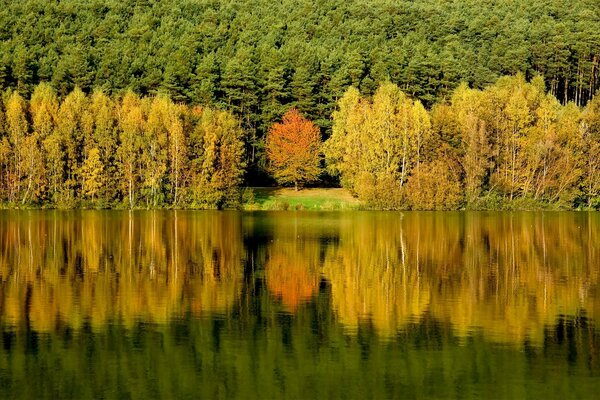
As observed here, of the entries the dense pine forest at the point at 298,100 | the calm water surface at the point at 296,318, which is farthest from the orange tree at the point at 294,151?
the calm water surface at the point at 296,318

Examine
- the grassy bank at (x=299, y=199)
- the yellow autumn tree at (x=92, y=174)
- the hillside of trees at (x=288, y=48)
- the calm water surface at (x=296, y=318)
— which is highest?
the hillside of trees at (x=288, y=48)

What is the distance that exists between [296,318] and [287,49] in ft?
301

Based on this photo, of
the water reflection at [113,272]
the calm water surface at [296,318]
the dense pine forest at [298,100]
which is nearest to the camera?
the calm water surface at [296,318]

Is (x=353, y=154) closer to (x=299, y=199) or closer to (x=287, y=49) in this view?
(x=299, y=199)

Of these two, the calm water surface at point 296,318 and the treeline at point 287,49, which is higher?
the treeline at point 287,49

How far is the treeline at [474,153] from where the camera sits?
83.1 meters

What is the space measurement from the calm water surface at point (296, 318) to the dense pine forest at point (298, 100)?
36.8 metres

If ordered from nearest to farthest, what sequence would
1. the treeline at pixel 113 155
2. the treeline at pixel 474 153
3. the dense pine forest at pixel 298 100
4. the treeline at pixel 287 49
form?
the treeline at pixel 113 155 < the treeline at pixel 474 153 < the dense pine forest at pixel 298 100 < the treeline at pixel 287 49

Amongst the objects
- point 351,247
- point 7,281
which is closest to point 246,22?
point 351,247

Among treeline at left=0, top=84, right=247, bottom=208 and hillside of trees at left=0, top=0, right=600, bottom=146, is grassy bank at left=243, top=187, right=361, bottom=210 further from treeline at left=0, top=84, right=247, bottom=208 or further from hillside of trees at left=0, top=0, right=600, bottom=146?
hillside of trees at left=0, top=0, right=600, bottom=146

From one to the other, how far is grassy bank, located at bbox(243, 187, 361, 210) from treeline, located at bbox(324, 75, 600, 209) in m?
1.69

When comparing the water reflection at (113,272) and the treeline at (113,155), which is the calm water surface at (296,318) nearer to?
the water reflection at (113,272)

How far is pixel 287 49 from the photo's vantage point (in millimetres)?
112562

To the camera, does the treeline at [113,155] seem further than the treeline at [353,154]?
No
